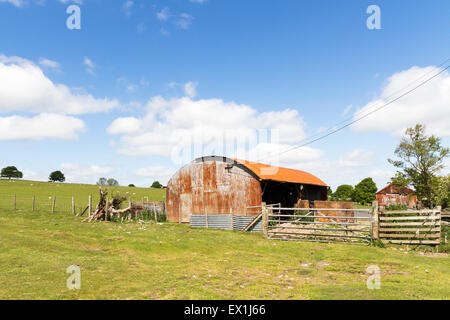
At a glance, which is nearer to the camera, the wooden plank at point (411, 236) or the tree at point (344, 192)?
the wooden plank at point (411, 236)

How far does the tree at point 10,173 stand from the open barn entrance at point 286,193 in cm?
11728

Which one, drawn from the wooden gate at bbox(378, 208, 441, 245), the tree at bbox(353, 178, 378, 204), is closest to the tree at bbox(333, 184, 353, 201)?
the tree at bbox(353, 178, 378, 204)

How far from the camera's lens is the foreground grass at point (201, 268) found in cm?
749

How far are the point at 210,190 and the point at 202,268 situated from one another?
1574cm

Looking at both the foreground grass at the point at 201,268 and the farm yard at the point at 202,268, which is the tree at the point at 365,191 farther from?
the foreground grass at the point at 201,268

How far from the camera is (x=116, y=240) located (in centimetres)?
1529

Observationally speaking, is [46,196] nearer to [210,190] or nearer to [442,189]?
[210,190]

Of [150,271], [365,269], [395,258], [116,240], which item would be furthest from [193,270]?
[395,258]

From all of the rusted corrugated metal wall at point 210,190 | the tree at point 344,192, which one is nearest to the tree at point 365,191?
the tree at point 344,192

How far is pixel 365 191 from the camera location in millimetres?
80500

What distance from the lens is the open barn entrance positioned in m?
26.1

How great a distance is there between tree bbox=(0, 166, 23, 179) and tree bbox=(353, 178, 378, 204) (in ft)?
395

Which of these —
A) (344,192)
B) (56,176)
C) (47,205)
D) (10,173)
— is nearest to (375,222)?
(47,205)
